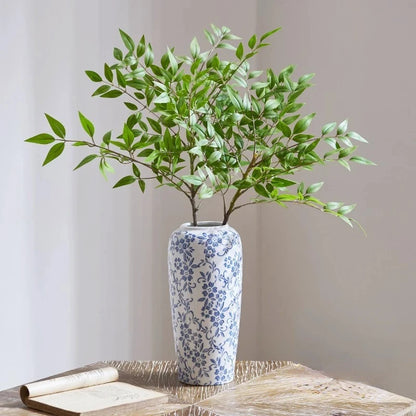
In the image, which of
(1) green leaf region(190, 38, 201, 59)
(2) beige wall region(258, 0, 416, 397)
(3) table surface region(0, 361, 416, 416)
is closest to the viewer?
(3) table surface region(0, 361, 416, 416)

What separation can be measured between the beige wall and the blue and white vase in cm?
67

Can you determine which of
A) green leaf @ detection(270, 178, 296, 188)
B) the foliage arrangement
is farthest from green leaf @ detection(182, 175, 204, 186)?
green leaf @ detection(270, 178, 296, 188)

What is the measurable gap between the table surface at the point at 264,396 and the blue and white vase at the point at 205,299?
4 cm

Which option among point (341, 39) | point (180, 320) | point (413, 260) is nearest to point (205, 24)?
point (341, 39)

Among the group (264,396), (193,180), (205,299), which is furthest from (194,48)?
(264,396)

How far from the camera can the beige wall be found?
1.70 m

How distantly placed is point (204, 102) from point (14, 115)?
60 cm

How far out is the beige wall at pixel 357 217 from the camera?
5.59ft

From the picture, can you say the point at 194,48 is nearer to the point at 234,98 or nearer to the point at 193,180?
the point at 234,98

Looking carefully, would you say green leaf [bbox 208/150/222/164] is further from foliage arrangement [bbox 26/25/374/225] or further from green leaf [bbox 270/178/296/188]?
green leaf [bbox 270/178/296/188]

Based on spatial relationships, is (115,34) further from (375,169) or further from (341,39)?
(375,169)

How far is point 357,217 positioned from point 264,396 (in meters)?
0.77

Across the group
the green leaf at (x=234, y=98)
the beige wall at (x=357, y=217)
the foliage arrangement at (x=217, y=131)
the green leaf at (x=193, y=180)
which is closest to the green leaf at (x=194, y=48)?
the foliage arrangement at (x=217, y=131)

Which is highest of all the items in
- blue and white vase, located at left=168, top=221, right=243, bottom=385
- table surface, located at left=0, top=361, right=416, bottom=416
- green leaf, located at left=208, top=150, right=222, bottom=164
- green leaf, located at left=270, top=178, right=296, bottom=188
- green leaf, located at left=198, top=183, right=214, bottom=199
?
green leaf, located at left=208, top=150, right=222, bottom=164
